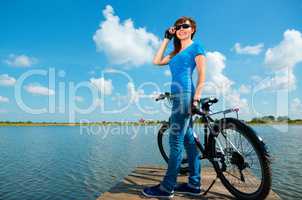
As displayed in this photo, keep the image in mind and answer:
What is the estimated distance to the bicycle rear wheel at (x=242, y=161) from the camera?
3.55 meters

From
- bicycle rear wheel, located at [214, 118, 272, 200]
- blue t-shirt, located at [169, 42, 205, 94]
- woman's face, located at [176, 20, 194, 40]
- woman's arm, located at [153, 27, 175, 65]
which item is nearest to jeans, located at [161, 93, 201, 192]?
blue t-shirt, located at [169, 42, 205, 94]

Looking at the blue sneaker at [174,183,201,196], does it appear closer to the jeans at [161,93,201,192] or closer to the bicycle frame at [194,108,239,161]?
the jeans at [161,93,201,192]

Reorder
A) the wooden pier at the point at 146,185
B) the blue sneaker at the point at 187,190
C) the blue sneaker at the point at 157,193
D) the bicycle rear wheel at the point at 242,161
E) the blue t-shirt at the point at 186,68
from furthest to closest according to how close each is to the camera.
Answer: the blue sneaker at the point at 187,190, the wooden pier at the point at 146,185, the blue sneaker at the point at 157,193, the blue t-shirt at the point at 186,68, the bicycle rear wheel at the point at 242,161

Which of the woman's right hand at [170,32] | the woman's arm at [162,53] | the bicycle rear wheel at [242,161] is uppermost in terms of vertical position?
the woman's right hand at [170,32]

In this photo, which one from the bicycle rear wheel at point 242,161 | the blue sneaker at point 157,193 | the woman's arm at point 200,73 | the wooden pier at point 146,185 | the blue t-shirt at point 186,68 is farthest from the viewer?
the wooden pier at point 146,185

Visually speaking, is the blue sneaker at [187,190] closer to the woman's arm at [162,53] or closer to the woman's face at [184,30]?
the woman's arm at [162,53]

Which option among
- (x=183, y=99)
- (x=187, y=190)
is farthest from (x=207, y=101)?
(x=187, y=190)

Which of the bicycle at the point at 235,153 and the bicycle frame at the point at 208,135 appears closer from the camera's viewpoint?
the bicycle at the point at 235,153

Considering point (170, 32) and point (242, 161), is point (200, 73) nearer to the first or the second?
point (170, 32)

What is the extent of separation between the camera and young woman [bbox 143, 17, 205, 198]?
13.0 ft

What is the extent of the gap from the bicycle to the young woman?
0.22 m

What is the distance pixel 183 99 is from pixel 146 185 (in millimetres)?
1944

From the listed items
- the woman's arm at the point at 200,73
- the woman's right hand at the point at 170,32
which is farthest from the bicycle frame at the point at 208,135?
the woman's right hand at the point at 170,32

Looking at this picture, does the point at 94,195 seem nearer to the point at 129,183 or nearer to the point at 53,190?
the point at 53,190
